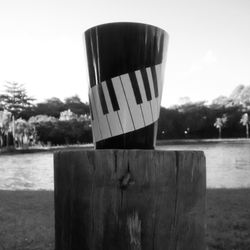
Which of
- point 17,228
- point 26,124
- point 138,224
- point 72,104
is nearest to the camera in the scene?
point 138,224

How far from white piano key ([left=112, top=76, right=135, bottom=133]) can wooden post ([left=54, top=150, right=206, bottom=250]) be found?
15cm

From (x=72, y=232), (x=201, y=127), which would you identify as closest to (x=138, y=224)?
(x=72, y=232)

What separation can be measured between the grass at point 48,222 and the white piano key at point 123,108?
2748 millimetres

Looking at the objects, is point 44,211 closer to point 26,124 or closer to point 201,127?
point 26,124

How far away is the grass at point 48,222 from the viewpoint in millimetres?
3281

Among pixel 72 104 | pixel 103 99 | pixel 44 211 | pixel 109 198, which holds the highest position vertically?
pixel 72 104

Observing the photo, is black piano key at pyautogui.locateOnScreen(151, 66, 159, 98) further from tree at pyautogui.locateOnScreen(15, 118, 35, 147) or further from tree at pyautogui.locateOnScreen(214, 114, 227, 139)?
tree at pyautogui.locateOnScreen(214, 114, 227, 139)

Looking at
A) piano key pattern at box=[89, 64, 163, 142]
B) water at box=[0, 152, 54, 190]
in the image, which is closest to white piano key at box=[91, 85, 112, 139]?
piano key pattern at box=[89, 64, 163, 142]

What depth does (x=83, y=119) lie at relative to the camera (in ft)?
142

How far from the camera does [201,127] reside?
187 feet

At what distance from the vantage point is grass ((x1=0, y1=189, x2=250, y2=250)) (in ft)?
10.8

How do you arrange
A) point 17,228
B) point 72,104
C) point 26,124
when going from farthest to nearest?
point 72,104, point 26,124, point 17,228

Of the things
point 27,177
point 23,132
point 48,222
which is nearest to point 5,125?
point 23,132

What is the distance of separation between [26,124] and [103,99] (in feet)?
129
